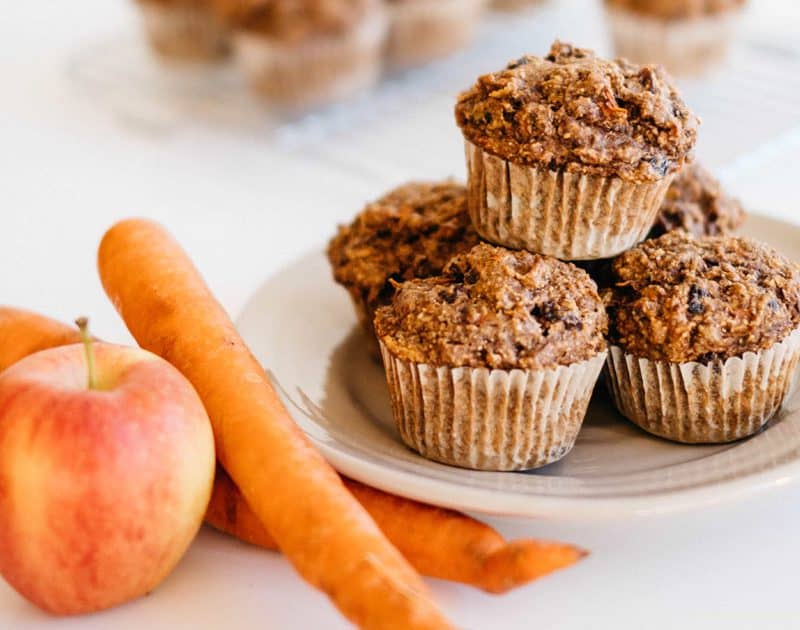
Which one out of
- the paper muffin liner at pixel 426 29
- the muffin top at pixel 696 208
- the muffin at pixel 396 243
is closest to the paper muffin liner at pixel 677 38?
the paper muffin liner at pixel 426 29

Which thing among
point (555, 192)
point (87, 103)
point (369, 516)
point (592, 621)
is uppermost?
point (555, 192)

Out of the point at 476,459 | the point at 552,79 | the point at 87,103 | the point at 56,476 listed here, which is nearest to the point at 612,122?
the point at 552,79

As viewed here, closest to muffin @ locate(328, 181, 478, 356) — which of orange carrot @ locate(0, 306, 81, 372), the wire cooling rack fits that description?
orange carrot @ locate(0, 306, 81, 372)

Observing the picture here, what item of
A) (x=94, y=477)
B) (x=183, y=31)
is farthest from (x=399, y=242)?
(x=183, y=31)

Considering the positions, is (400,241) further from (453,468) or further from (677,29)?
(677,29)

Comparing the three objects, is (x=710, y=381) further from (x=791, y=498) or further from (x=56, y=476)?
(x=56, y=476)

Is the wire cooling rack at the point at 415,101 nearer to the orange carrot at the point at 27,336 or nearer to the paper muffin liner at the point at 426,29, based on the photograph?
the paper muffin liner at the point at 426,29
